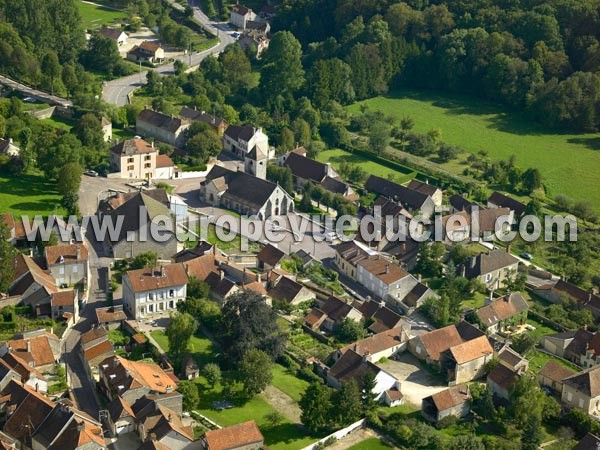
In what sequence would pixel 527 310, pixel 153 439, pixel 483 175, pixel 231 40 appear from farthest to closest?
pixel 231 40 → pixel 483 175 → pixel 527 310 → pixel 153 439

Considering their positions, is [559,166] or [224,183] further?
[559,166]

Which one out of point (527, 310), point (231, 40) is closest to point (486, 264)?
point (527, 310)

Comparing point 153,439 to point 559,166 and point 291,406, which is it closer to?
point 291,406

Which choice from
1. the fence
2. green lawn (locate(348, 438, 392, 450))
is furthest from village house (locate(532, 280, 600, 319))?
green lawn (locate(348, 438, 392, 450))

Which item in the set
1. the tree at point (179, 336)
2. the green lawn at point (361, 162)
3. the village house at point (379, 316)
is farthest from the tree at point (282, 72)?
the tree at point (179, 336)

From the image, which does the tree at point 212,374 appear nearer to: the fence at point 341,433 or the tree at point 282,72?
the fence at point 341,433

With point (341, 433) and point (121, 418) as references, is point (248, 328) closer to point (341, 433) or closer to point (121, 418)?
point (341, 433)
